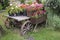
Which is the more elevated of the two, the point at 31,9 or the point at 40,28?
the point at 31,9

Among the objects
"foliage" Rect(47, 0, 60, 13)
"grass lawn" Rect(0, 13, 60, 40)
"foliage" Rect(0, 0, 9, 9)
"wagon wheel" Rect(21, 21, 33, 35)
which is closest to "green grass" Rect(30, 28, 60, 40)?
"grass lawn" Rect(0, 13, 60, 40)

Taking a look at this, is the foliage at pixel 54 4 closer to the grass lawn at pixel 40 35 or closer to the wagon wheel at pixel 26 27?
the grass lawn at pixel 40 35

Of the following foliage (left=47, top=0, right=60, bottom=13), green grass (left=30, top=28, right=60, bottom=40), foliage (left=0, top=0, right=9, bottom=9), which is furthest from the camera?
foliage (left=0, top=0, right=9, bottom=9)

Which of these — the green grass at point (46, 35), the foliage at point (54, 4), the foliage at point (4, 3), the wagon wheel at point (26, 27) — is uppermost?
the foliage at point (54, 4)

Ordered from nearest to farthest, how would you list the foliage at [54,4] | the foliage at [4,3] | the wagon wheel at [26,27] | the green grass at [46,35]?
the foliage at [54,4] < the green grass at [46,35] < the wagon wheel at [26,27] < the foliage at [4,3]

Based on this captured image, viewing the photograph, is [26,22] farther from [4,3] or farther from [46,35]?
[4,3]

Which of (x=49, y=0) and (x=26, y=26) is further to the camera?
(x=26, y=26)

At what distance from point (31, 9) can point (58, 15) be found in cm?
139

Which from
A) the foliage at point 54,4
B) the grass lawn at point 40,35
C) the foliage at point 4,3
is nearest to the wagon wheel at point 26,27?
the grass lawn at point 40,35

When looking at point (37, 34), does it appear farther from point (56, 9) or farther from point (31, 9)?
point (56, 9)

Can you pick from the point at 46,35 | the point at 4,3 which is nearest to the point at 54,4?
the point at 46,35

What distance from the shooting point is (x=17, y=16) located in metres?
6.57

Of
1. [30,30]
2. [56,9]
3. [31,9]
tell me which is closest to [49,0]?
[56,9]

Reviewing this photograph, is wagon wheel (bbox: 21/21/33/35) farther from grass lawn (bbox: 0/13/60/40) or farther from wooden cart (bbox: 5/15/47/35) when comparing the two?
grass lawn (bbox: 0/13/60/40)
